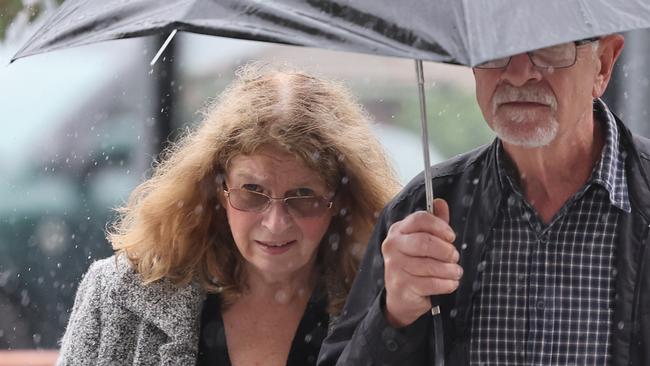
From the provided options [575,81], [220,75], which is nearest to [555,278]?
[575,81]

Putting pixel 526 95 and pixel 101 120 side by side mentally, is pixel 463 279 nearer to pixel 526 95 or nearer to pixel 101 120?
pixel 526 95

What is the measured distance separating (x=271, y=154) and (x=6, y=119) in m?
3.54

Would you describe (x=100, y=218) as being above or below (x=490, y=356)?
above

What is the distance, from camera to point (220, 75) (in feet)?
20.4

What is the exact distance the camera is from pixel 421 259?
9.13 feet

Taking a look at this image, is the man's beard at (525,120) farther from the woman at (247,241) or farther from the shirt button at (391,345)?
the woman at (247,241)

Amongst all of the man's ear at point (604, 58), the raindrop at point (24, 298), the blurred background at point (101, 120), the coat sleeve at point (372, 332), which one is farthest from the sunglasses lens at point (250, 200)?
the raindrop at point (24, 298)

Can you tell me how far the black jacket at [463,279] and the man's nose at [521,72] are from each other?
0.37 metres

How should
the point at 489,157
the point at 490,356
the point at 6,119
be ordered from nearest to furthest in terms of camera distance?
the point at 490,356
the point at 489,157
the point at 6,119

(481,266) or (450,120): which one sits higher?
(450,120)

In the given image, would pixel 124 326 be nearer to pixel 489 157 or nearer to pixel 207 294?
pixel 207 294

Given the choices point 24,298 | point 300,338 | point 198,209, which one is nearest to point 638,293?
point 300,338

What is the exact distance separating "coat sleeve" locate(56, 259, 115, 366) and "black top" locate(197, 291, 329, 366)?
1.06ft

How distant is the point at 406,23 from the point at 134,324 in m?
1.68
